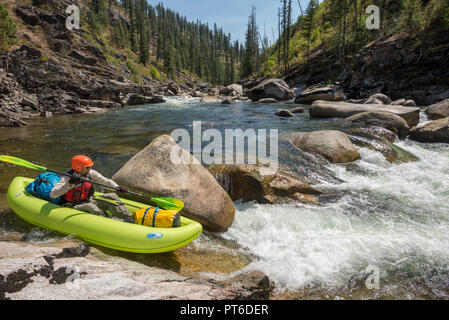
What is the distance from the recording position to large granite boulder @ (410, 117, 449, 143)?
355 inches

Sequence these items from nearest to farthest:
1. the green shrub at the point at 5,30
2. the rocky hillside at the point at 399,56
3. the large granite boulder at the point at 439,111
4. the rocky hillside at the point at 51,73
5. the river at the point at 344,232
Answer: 1. the river at the point at 344,232
2. the large granite boulder at the point at 439,111
3. the rocky hillside at the point at 399,56
4. the rocky hillside at the point at 51,73
5. the green shrub at the point at 5,30

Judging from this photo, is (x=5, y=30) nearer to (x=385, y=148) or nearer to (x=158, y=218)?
(x=158, y=218)

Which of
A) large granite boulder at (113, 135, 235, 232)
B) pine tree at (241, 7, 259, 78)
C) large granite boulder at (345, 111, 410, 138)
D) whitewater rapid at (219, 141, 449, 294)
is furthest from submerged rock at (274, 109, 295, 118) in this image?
pine tree at (241, 7, 259, 78)

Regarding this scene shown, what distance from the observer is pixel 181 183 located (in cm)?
457

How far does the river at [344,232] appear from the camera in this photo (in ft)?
10.2

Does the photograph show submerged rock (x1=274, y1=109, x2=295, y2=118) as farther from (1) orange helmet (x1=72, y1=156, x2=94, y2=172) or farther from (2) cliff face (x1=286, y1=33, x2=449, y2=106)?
(1) orange helmet (x1=72, y1=156, x2=94, y2=172)

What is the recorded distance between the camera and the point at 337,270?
3318 mm

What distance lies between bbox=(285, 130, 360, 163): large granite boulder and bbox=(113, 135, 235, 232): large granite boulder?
4.11m

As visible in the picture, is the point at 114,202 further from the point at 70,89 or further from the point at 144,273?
the point at 70,89

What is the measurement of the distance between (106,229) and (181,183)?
158 centimetres

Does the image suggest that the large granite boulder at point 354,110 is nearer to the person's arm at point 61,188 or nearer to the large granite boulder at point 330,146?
the large granite boulder at point 330,146

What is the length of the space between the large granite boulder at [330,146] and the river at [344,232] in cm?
35

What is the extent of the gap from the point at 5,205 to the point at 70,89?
1971 cm

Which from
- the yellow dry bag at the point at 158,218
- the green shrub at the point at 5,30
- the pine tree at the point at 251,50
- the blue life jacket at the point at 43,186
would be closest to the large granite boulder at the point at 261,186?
the yellow dry bag at the point at 158,218
